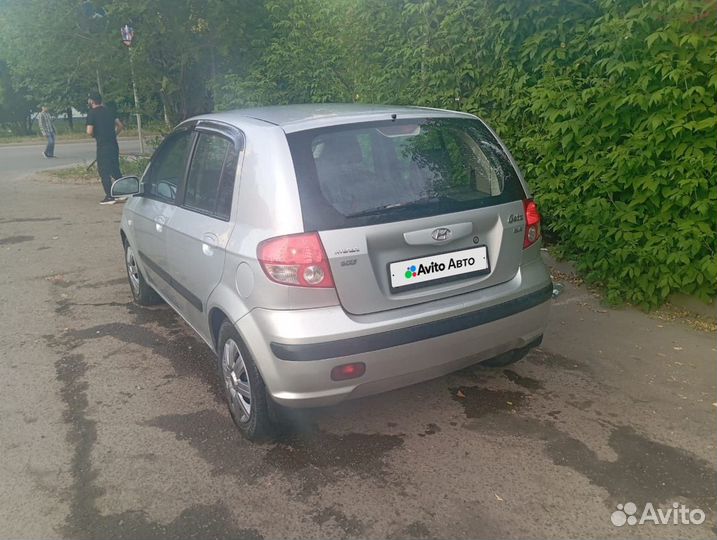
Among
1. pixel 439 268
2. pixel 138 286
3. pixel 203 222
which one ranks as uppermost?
pixel 203 222

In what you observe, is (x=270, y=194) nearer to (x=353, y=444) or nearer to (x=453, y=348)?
(x=453, y=348)

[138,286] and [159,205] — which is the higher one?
[159,205]

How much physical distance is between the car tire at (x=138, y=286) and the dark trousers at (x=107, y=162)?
20.4 feet

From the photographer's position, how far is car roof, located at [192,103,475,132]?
3078mm

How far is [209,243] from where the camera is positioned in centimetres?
331

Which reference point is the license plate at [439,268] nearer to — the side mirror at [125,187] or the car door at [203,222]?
the car door at [203,222]

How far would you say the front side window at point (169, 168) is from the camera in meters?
4.05

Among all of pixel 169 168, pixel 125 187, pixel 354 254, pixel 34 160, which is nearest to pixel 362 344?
pixel 354 254

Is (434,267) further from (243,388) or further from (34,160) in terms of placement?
(34,160)

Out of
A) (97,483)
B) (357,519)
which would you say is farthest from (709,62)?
(97,483)

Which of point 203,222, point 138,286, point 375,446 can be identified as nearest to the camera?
point 375,446

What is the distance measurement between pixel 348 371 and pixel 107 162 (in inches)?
387

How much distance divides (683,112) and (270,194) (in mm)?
3126

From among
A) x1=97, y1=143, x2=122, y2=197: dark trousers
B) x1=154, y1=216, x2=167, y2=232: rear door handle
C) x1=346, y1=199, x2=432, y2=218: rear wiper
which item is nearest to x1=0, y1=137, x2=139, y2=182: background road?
x1=97, y1=143, x2=122, y2=197: dark trousers
